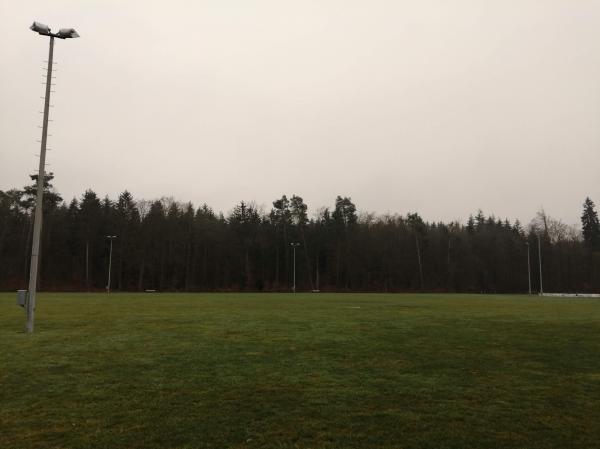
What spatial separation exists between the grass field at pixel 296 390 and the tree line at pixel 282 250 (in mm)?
82829

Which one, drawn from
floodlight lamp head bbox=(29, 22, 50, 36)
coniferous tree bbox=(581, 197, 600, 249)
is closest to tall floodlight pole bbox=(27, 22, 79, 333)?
floodlight lamp head bbox=(29, 22, 50, 36)

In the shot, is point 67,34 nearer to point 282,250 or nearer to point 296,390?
point 296,390

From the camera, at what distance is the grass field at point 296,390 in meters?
6.48

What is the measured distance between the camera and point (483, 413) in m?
7.50

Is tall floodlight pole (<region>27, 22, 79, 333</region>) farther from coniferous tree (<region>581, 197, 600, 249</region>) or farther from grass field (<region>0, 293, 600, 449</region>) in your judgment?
coniferous tree (<region>581, 197, 600, 249</region>)

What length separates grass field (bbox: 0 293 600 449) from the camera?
255 inches

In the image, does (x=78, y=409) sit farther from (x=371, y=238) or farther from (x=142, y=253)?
(x=371, y=238)

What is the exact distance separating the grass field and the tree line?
82829 millimetres

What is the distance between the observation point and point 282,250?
111312 millimetres

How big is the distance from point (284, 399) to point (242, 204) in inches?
4297

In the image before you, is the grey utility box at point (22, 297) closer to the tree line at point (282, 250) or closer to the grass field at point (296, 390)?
the grass field at point (296, 390)

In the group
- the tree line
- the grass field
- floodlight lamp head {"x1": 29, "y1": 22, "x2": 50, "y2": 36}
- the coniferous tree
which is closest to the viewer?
the grass field

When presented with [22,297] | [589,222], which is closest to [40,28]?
[22,297]

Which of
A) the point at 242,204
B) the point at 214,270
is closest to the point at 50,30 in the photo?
the point at 214,270
